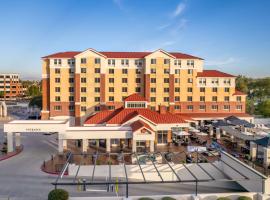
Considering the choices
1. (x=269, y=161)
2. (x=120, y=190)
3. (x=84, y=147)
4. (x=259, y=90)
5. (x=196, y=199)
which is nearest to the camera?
(x=196, y=199)

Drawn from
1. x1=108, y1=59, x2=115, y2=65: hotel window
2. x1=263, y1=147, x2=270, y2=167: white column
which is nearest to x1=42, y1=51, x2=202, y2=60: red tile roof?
x1=108, y1=59, x2=115, y2=65: hotel window

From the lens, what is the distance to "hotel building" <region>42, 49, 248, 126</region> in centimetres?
5597

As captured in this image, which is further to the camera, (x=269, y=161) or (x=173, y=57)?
(x=173, y=57)

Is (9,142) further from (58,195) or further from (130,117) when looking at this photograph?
(58,195)

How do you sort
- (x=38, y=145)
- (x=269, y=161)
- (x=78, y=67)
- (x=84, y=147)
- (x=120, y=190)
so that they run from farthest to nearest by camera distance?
(x=78, y=67) → (x=38, y=145) → (x=84, y=147) → (x=269, y=161) → (x=120, y=190)

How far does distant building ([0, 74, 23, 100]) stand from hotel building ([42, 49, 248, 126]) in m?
79.6

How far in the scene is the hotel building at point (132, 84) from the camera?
5597 centimetres

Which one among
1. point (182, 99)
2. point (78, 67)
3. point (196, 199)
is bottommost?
point (196, 199)

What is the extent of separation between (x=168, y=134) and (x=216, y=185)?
47.4 feet

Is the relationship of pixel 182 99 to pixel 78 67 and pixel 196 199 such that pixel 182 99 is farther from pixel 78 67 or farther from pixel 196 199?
pixel 196 199

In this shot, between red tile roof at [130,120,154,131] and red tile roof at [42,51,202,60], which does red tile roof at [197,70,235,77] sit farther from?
red tile roof at [130,120,154,131]

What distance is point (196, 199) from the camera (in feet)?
61.4

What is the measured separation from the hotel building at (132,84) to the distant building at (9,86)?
3133 inches

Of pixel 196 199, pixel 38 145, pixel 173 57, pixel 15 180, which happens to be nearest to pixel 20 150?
pixel 38 145
